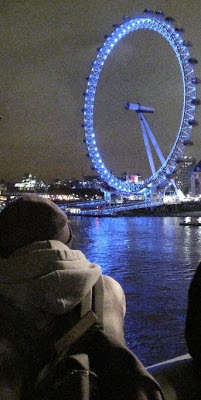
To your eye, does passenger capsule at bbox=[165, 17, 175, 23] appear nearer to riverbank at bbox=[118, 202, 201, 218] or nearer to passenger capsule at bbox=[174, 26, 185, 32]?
passenger capsule at bbox=[174, 26, 185, 32]

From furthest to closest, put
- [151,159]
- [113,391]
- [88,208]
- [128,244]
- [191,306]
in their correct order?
[88,208]
[151,159]
[128,244]
[191,306]
[113,391]

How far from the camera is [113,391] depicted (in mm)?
729

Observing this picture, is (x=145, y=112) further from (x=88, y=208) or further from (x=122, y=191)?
(x=88, y=208)

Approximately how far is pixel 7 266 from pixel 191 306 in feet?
1.85

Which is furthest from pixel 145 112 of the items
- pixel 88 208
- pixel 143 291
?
pixel 143 291

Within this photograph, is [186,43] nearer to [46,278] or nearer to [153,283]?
[153,283]

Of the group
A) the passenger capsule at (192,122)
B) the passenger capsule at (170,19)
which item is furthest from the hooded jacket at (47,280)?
the passenger capsule at (170,19)

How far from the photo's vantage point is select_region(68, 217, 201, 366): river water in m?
5.90

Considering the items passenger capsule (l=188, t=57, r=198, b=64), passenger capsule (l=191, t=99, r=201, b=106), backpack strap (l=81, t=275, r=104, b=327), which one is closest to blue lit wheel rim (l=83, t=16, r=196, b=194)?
passenger capsule (l=188, t=57, r=198, b=64)

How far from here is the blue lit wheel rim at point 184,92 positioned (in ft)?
130

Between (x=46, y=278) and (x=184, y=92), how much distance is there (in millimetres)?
41905

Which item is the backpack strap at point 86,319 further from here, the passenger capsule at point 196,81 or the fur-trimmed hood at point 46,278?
the passenger capsule at point 196,81

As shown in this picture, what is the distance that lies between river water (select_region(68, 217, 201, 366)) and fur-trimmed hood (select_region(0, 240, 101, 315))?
15.3 feet

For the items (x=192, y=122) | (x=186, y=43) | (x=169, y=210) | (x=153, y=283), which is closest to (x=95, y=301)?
(x=153, y=283)
